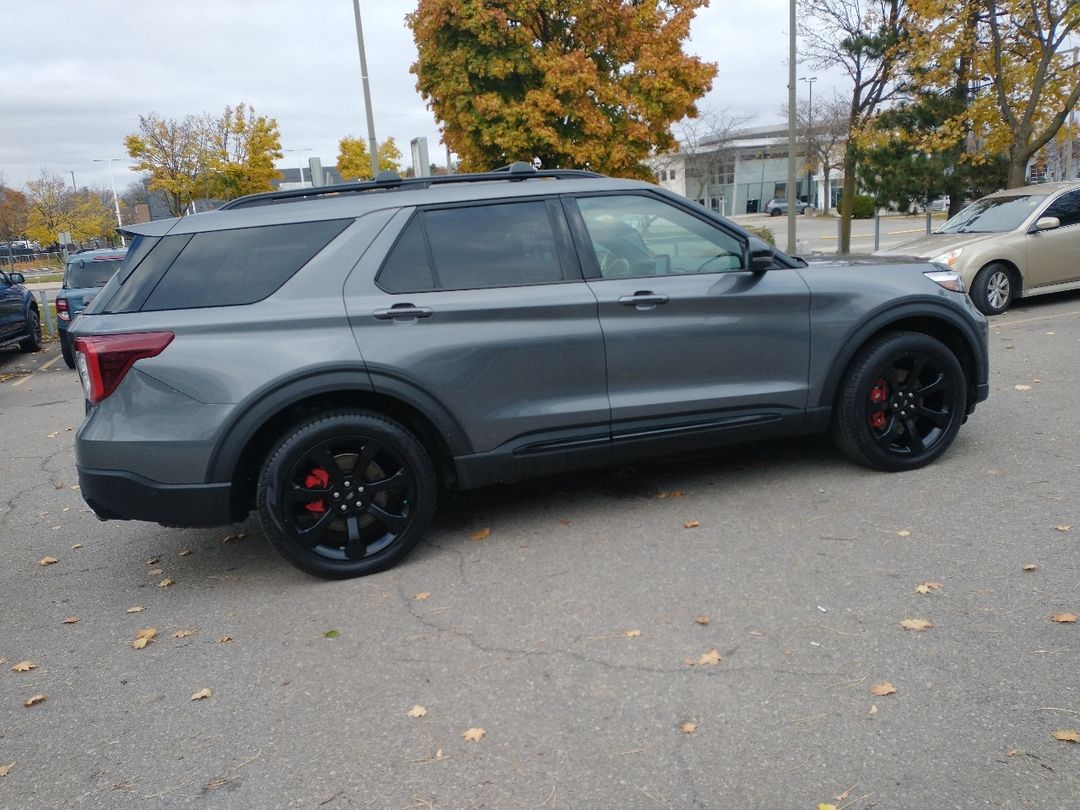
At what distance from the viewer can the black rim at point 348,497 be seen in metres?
4.14

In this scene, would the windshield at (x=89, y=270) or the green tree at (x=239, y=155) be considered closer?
the windshield at (x=89, y=270)

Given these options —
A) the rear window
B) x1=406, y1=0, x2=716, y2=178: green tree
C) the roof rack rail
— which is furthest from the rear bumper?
x1=406, y1=0, x2=716, y2=178: green tree

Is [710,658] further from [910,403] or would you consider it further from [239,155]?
[239,155]

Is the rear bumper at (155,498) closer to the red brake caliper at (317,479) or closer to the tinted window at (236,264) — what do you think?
the red brake caliper at (317,479)

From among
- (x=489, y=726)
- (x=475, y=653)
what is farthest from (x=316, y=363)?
(x=489, y=726)

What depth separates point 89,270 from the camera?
14.2 metres

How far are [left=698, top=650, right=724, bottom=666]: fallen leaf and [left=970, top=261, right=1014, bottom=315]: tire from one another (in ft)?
29.7

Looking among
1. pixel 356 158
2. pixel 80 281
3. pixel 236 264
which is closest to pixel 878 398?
pixel 236 264

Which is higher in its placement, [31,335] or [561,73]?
[561,73]

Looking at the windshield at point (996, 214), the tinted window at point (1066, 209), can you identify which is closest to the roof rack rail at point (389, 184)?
the windshield at point (996, 214)

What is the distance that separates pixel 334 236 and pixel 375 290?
35cm

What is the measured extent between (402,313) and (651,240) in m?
1.43

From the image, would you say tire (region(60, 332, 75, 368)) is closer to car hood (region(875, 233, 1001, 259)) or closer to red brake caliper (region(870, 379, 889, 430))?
car hood (region(875, 233, 1001, 259))

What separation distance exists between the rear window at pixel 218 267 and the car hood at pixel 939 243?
8306mm
